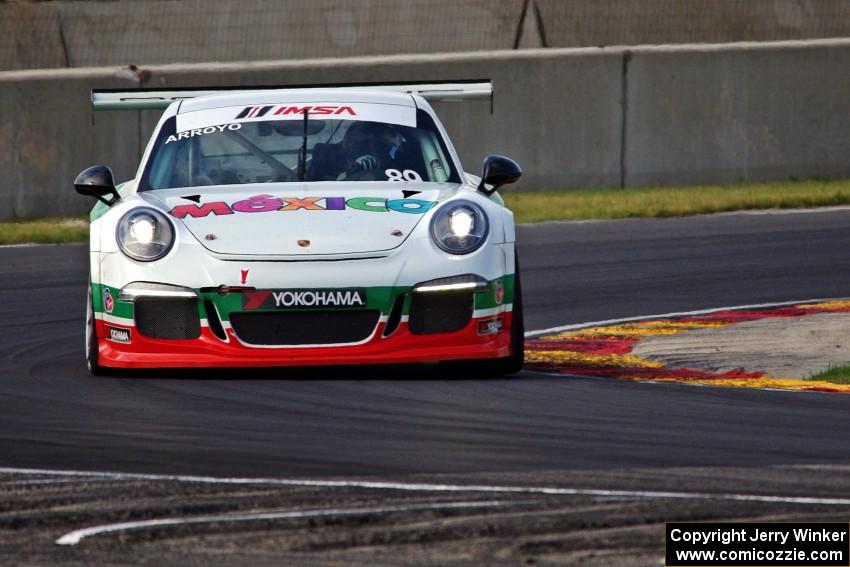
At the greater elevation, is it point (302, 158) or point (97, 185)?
point (302, 158)

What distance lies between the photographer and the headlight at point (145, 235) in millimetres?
8172

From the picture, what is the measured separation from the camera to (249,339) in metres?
8.08

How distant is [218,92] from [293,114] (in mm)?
660

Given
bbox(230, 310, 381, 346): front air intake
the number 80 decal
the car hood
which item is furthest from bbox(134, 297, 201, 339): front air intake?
the number 80 decal

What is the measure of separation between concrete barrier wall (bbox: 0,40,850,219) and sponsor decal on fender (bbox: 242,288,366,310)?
27.9 feet

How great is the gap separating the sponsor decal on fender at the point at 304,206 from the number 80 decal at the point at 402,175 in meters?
0.49

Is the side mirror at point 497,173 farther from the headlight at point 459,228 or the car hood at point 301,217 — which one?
the headlight at point 459,228

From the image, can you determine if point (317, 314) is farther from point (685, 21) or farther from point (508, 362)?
point (685, 21)

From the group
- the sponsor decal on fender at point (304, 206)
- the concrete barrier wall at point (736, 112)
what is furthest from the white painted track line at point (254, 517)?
the concrete barrier wall at point (736, 112)

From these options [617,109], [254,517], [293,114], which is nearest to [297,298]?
[293,114]

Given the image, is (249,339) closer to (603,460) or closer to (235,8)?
(603,460)

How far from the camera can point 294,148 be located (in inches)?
364

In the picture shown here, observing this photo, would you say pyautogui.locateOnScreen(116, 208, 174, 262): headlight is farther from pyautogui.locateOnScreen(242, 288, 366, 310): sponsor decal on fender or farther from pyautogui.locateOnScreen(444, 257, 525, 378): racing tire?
pyautogui.locateOnScreen(444, 257, 525, 378): racing tire

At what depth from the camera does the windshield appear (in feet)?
29.7
